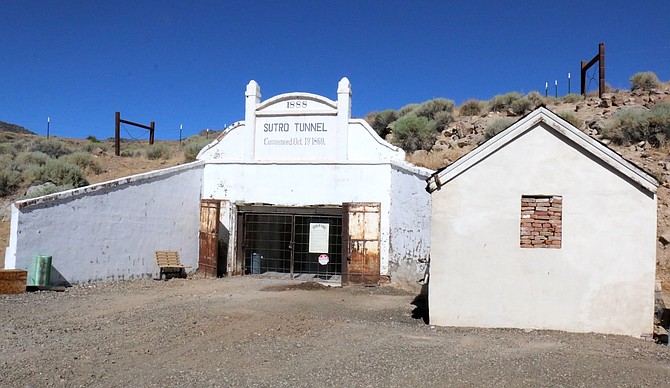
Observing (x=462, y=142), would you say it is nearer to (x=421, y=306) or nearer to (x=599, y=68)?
(x=599, y=68)

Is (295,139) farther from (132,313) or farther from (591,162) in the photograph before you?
(591,162)

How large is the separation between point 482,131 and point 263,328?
2061 cm

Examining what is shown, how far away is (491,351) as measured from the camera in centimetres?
791

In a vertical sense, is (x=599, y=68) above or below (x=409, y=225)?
above

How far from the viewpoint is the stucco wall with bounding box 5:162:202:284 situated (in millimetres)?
12953

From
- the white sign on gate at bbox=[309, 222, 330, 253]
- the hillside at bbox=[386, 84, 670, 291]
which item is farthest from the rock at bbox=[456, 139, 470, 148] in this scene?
the white sign on gate at bbox=[309, 222, 330, 253]

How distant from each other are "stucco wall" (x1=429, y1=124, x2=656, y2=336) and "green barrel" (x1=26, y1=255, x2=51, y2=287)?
871cm

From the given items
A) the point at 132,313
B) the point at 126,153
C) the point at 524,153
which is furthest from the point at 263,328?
the point at 126,153

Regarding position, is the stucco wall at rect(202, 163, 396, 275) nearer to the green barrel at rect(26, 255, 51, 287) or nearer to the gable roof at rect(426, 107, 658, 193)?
the green barrel at rect(26, 255, 51, 287)

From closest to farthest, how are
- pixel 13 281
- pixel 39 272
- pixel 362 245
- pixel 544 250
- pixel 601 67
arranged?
pixel 544 250 < pixel 13 281 < pixel 39 272 < pixel 362 245 < pixel 601 67

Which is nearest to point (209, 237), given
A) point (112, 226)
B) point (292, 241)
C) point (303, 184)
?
point (292, 241)

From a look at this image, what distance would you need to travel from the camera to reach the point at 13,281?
482 inches

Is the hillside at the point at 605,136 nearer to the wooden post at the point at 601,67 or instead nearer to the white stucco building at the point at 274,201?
the wooden post at the point at 601,67

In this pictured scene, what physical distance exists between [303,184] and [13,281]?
7947 mm
